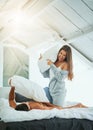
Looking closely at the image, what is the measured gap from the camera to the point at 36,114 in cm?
168

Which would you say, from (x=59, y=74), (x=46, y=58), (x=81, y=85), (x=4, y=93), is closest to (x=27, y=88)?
(x=59, y=74)

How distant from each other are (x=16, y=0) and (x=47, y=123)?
224 centimetres

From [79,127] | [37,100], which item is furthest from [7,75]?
[79,127]

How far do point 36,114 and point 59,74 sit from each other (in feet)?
2.87

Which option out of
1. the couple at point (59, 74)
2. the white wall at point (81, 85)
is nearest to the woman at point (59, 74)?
the couple at point (59, 74)

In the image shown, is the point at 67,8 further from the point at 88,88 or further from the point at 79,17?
the point at 88,88

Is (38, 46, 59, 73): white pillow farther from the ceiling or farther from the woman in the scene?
the ceiling

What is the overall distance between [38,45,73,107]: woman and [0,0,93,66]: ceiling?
2.62 ft

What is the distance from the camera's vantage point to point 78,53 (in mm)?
5152

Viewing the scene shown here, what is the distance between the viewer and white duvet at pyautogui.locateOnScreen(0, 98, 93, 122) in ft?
5.32

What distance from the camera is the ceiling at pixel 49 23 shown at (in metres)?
3.47

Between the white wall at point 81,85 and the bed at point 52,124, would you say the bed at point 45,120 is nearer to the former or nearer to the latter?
the bed at point 52,124

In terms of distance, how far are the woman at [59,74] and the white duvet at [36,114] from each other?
0.58m

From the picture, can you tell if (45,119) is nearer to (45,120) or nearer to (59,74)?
(45,120)
